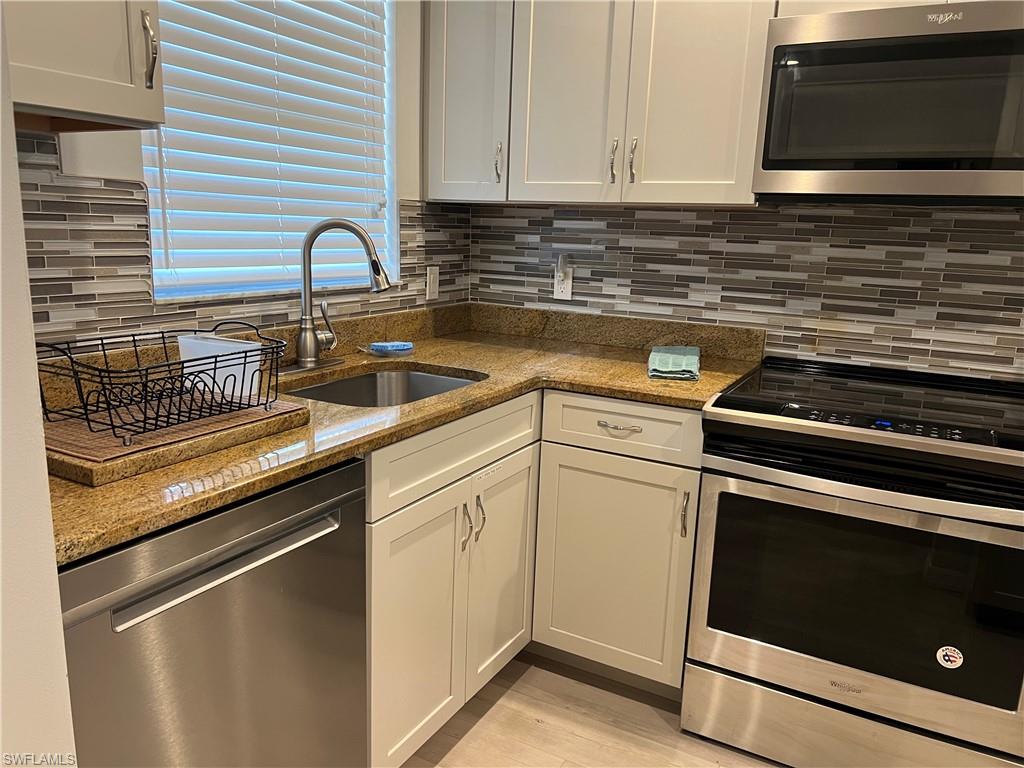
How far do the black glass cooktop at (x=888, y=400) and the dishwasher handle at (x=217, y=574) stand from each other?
1.02 meters

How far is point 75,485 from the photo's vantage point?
1.10 metres

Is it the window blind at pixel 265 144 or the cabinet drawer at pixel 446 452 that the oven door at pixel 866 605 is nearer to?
the cabinet drawer at pixel 446 452

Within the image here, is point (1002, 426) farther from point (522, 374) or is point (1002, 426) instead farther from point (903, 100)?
point (522, 374)

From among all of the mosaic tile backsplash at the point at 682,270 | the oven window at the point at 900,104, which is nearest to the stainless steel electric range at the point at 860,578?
the mosaic tile backsplash at the point at 682,270

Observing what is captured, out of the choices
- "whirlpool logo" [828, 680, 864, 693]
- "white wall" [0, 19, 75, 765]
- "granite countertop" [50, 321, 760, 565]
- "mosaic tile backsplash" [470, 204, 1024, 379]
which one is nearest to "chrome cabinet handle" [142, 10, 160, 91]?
"granite countertop" [50, 321, 760, 565]

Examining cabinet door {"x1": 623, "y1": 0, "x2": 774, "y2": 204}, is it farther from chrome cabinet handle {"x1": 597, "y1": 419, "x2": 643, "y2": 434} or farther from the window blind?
the window blind

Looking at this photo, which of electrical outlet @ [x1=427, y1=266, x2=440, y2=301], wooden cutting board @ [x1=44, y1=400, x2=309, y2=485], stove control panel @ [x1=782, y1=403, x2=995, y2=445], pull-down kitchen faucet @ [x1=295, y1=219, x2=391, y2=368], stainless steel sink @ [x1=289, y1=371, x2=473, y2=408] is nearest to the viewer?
wooden cutting board @ [x1=44, y1=400, x2=309, y2=485]

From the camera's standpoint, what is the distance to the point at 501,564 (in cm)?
203

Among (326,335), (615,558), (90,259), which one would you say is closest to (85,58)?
(90,259)

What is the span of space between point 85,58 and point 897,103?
1705 millimetres

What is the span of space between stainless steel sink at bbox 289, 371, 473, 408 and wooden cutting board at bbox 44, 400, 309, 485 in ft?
2.00

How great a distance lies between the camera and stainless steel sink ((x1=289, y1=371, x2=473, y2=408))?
208 centimetres

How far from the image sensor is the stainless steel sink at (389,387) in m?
2.08

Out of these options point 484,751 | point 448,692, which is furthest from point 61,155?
Answer: point 484,751
